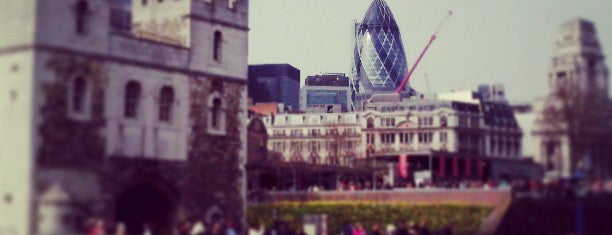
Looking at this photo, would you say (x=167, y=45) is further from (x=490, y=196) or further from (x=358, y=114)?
(x=358, y=114)

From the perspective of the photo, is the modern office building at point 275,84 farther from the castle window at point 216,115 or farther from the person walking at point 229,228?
the person walking at point 229,228

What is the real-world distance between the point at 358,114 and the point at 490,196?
52179 millimetres

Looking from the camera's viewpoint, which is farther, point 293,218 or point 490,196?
point 293,218

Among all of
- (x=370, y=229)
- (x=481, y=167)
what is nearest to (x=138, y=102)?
(x=370, y=229)

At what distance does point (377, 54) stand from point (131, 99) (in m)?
129

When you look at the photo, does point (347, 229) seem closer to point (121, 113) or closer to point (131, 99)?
point (131, 99)

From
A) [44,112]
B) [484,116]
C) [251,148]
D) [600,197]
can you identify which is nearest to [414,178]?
[484,116]

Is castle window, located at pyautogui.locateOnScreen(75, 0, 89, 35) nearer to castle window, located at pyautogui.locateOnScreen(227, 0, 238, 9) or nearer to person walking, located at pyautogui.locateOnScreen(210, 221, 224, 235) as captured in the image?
person walking, located at pyautogui.locateOnScreen(210, 221, 224, 235)

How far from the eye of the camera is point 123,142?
34.3 meters

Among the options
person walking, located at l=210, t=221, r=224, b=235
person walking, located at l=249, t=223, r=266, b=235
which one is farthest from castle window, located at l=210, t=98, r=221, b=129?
person walking, located at l=210, t=221, r=224, b=235

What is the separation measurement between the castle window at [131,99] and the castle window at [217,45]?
16.3ft

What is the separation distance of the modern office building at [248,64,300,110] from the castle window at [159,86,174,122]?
103 metres

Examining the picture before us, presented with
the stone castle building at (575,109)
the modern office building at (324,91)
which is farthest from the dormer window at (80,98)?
the modern office building at (324,91)

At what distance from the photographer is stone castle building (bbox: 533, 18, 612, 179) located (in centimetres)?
3472
